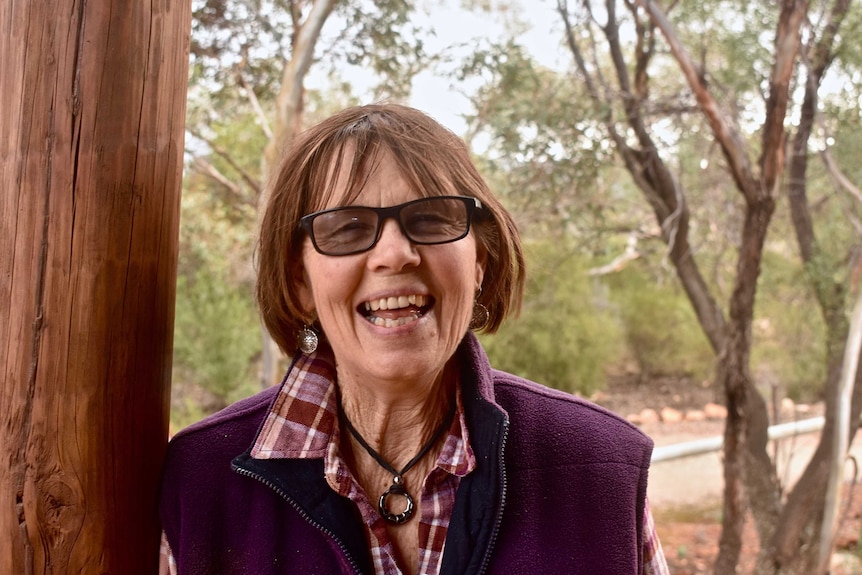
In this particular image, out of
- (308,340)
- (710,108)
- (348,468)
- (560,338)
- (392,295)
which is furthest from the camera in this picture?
(560,338)

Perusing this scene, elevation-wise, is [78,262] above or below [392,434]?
above

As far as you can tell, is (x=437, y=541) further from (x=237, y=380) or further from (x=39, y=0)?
(x=237, y=380)

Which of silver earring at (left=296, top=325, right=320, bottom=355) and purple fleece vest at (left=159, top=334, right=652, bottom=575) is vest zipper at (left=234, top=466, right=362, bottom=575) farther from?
silver earring at (left=296, top=325, right=320, bottom=355)

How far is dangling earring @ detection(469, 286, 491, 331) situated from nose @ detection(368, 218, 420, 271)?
1.05 ft

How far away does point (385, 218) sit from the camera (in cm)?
125

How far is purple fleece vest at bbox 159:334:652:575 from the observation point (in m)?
1.28

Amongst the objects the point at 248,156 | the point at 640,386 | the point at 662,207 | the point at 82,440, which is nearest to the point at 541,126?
the point at 662,207

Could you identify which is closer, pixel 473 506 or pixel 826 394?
pixel 473 506

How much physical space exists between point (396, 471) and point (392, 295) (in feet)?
1.18

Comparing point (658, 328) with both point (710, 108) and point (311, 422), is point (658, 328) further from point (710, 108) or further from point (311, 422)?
point (311, 422)

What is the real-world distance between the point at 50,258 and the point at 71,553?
0.46m

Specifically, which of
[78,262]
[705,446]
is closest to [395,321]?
[78,262]

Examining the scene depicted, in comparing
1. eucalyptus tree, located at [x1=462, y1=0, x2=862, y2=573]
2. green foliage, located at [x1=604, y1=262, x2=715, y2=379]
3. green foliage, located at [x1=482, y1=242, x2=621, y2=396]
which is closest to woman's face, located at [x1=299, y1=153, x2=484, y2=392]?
eucalyptus tree, located at [x1=462, y1=0, x2=862, y2=573]

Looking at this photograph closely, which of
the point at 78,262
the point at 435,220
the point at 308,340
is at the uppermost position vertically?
the point at 435,220
